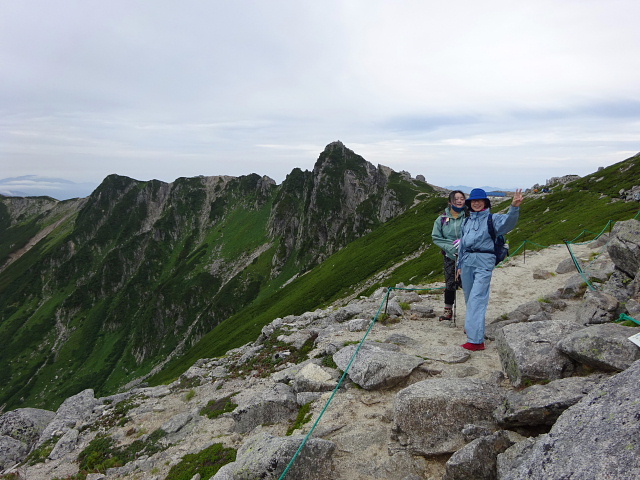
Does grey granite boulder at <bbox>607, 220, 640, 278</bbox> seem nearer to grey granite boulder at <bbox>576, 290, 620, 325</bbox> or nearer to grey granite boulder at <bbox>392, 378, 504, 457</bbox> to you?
grey granite boulder at <bbox>576, 290, 620, 325</bbox>

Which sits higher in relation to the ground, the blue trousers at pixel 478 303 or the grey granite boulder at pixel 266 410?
the blue trousers at pixel 478 303

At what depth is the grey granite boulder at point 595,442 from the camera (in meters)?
3.57

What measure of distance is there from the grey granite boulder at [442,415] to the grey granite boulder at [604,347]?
166 cm

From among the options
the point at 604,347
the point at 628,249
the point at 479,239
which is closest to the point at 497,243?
the point at 479,239

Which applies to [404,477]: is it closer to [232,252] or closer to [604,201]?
[604,201]

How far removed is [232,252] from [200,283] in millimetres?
23318

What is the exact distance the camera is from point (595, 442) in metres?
3.88

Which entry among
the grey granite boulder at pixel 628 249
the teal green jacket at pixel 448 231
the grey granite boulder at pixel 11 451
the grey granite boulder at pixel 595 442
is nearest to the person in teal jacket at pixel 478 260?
the teal green jacket at pixel 448 231

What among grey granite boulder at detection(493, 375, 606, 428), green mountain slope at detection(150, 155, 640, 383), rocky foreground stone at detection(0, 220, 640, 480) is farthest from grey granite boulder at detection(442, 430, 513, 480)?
green mountain slope at detection(150, 155, 640, 383)

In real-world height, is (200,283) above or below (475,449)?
below

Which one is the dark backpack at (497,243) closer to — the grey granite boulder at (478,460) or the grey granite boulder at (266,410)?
the grey granite boulder at (478,460)

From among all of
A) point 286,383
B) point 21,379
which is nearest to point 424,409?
point 286,383

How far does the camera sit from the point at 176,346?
141 meters

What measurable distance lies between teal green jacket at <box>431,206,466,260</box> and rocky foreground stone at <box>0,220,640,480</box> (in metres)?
3.27
